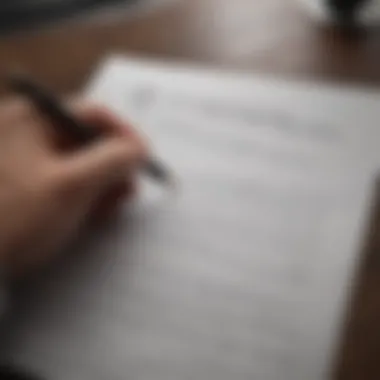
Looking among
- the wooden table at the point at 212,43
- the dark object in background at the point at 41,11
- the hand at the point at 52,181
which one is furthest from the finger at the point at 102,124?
the dark object in background at the point at 41,11

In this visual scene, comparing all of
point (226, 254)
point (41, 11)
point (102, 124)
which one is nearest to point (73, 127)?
point (102, 124)

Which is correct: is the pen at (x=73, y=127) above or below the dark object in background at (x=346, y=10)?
below

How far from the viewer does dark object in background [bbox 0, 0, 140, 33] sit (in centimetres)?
90

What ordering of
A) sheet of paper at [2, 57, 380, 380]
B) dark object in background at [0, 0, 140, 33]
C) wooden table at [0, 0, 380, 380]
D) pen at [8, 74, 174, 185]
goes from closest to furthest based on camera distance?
sheet of paper at [2, 57, 380, 380]
pen at [8, 74, 174, 185]
wooden table at [0, 0, 380, 380]
dark object in background at [0, 0, 140, 33]

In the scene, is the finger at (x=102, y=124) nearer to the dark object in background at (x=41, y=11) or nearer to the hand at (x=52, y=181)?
the hand at (x=52, y=181)

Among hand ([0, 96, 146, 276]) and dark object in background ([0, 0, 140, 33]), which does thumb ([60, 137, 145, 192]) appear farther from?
dark object in background ([0, 0, 140, 33])

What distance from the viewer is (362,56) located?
0.78 metres

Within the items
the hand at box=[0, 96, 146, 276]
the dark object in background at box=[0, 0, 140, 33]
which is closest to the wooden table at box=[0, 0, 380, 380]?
the dark object in background at box=[0, 0, 140, 33]

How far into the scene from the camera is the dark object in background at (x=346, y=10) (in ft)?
2.70

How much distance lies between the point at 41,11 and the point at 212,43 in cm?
21

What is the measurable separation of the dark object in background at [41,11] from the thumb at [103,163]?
0.29m

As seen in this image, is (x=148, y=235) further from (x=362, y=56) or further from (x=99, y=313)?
(x=362, y=56)

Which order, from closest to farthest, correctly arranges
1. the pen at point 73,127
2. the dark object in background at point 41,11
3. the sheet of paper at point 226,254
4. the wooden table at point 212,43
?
the sheet of paper at point 226,254
the pen at point 73,127
the wooden table at point 212,43
the dark object in background at point 41,11

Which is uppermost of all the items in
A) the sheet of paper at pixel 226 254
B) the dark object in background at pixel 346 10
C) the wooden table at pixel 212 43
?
the dark object in background at pixel 346 10
